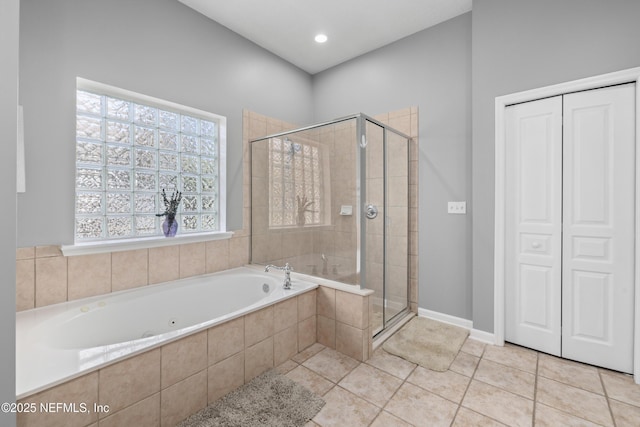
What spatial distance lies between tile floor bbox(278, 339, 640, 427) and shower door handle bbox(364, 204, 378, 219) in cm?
105

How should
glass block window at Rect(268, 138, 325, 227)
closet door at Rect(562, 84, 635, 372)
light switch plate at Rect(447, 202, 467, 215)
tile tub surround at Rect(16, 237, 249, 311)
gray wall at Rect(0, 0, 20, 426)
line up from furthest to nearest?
1. light switch plate at Rect(447, 202, 467, 215)
2. glass block window at Rect(268, 138, 325, 227)
3. closet door at Rect(562, 84, 635, 372)
4. tile tub surround at Rect(16, 237, 249, 311)
5. gray wall at Rect(0, 0, 20, 426)

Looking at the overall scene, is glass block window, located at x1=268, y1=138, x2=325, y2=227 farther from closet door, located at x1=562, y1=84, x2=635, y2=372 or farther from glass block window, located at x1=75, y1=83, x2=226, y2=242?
closet door, located at x1=562, y1=84, x2=635, y2=372

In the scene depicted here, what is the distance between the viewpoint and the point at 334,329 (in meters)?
2.17

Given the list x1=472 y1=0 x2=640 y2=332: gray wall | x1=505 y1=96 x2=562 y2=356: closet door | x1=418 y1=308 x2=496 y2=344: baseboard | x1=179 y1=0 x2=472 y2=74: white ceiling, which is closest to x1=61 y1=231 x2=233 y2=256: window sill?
x1=179 y1=0 x2=472 y2=74: white ceiling

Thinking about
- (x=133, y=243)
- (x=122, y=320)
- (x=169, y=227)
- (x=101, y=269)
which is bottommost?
(x=122, y=320)

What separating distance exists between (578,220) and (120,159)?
3366 mm

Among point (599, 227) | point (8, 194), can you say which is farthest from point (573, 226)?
point (8, 194)

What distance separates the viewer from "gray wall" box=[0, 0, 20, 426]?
2.76 ft

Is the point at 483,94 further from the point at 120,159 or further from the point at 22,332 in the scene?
the point at 22,332

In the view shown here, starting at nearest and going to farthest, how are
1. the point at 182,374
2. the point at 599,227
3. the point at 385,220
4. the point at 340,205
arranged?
the point at 182,374, the point at 599,227, the point at 340,205, the point at 385,220

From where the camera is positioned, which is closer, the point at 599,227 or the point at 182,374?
the point at 182,374

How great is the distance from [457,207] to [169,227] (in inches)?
98.3

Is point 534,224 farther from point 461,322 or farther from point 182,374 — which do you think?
point 182,374

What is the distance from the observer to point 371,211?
2.25 metres
